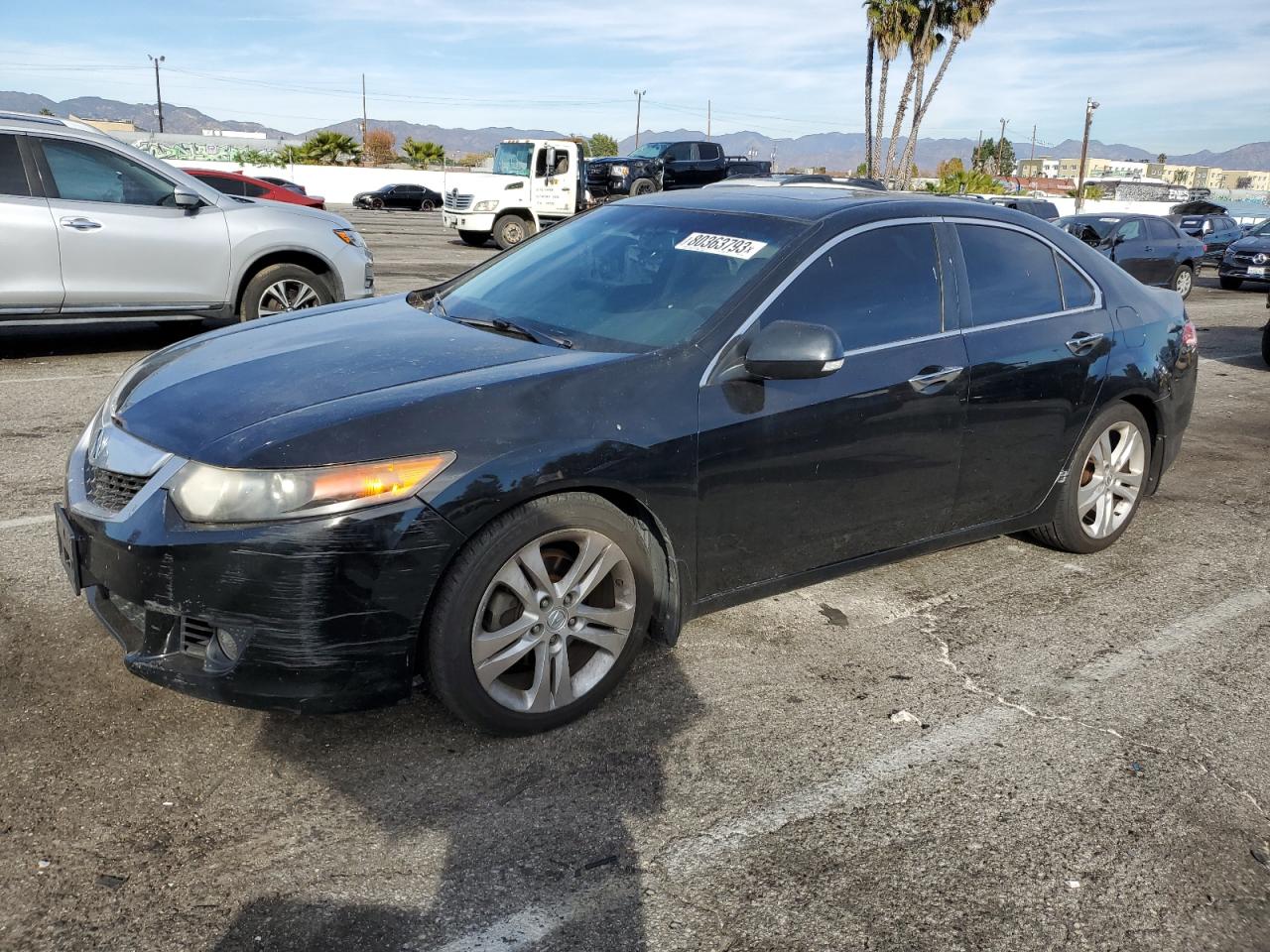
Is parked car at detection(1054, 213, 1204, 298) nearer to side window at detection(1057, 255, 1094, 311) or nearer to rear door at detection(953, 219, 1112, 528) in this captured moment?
side window at detection(1057, 255, 1094, 311)

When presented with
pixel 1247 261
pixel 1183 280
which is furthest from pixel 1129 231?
pixel 1247 261

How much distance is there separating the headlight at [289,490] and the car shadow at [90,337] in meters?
7.05

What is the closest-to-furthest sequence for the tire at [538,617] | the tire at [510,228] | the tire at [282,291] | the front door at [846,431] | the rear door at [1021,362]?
the tire at [538,617] < the front door at [846,431] < the rear door at [1021,362] < the tire at [282,291] < the tire at [510,228]

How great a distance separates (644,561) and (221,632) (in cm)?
123

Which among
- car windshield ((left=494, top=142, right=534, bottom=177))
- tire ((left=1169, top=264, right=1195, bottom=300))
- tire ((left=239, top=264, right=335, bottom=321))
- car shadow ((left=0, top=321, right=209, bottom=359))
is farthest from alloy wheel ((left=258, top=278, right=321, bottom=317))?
tire ((left=1169, top=264, right=1195, bottom=300))

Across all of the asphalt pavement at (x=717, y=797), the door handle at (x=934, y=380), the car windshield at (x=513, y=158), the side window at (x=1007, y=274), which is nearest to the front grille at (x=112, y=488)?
the asphalt pavement at (x=717, y=797)

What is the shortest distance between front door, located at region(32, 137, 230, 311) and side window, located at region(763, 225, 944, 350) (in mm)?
6209

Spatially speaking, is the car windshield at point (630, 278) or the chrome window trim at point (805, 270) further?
the car windshield at point (630, 278)

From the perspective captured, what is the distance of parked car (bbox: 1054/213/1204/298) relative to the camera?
699 inches

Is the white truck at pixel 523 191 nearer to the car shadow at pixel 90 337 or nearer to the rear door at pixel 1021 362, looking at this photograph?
the car shadow at pixel 90 337

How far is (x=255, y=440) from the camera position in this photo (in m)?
2.86

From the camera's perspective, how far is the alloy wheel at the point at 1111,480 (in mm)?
4848

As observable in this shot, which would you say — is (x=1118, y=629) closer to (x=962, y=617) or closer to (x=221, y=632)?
(x=962, y=617)

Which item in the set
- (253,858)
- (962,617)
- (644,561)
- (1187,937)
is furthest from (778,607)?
(253,858)
